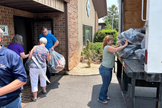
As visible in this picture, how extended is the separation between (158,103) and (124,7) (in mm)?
2939

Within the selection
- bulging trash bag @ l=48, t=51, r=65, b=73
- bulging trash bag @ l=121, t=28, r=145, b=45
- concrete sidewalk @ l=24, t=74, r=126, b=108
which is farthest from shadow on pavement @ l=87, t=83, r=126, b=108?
bulging trash bag @ l=121, t=28, r=145, b=45

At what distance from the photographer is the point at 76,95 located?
440 cm

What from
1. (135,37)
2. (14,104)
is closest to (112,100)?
(135,37)

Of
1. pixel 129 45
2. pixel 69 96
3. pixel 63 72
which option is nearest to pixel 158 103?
pixel 129 45

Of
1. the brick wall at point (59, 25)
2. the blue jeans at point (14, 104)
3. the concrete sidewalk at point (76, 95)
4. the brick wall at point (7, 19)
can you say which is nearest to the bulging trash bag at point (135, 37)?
the concrete sidewalk at point (76, 95)

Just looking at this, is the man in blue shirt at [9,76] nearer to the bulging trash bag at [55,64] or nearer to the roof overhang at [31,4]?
the roof overhang at [31,4]

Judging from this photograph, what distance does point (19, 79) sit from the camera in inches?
67.1

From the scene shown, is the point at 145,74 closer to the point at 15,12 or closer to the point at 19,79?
the point at 19,79

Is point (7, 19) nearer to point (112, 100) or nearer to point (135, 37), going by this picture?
point (135, 37)

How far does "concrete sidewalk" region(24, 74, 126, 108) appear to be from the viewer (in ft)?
12.4

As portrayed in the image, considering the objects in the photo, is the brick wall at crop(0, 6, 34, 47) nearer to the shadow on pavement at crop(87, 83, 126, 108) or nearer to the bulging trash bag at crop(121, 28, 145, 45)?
the shadow on pavement at crop(87, 83, 126, 108)

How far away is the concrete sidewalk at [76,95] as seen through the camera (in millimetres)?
3781

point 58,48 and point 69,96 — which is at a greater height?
point 58,48

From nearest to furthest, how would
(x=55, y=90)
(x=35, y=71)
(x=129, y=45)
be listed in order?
1. (x=129, y=45)
2. (x=35, y=71)
3. (x=55, y=90)
